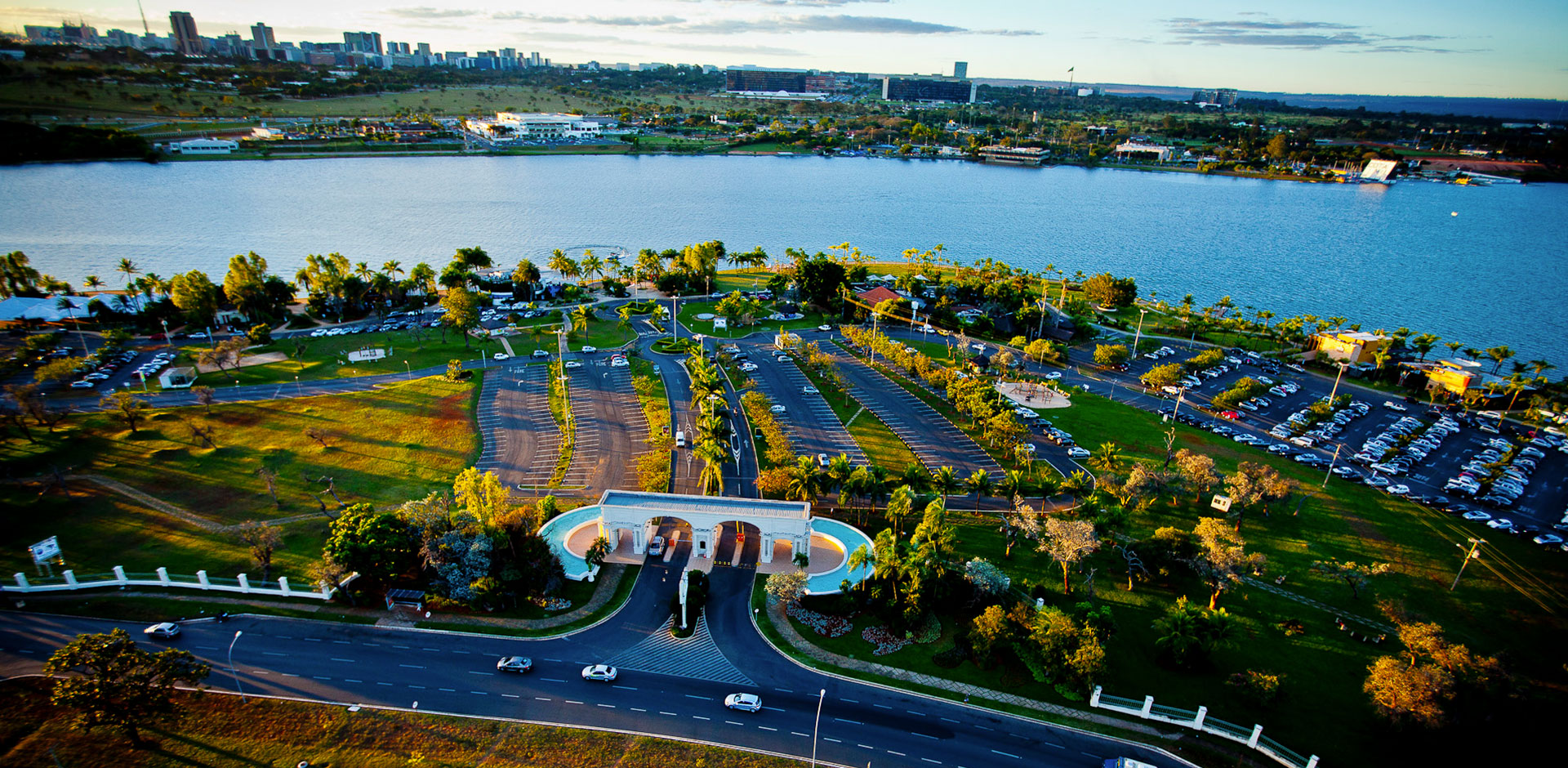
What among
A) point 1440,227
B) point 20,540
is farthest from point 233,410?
point 1440,227

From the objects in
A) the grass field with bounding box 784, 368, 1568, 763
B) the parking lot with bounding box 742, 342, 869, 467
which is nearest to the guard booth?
the grass field with bounding box 784, 368, 1568, 763

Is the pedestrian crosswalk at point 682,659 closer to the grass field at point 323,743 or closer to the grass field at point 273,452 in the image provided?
the grass field at point 323,743

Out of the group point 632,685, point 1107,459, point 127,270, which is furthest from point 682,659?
point 127,270

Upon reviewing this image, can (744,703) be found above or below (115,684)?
below

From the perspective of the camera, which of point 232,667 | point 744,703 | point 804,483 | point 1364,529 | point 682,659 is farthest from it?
point 1364,529

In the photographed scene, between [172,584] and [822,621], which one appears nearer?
[822,621]

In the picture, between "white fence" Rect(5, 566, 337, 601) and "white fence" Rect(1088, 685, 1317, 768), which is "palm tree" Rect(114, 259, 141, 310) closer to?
"white fence" Rect(5, 566, 337, 601)

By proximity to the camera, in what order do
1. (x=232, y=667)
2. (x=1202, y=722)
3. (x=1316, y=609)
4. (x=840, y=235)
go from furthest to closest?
(x=840, y=235) → (x=1316, y=609) → (x=232, y=667) → (x=1202, y=722)

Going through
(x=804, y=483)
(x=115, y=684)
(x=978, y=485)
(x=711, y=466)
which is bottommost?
(x=978, y=485)

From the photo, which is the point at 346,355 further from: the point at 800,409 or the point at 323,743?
the point at 323,743

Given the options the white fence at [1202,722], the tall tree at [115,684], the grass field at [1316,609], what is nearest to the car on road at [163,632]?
the tall tree at [115,684]
